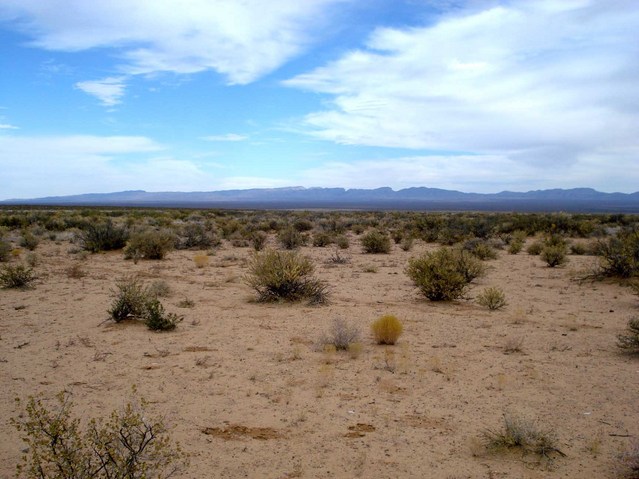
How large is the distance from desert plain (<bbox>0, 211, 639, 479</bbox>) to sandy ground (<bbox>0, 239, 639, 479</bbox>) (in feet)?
0.08

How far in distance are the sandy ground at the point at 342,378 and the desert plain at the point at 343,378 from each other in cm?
2

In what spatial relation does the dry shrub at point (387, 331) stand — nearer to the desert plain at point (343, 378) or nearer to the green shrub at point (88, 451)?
the desert plain at point (343, 378)

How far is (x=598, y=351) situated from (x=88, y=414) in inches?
279

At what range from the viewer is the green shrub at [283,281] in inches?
456

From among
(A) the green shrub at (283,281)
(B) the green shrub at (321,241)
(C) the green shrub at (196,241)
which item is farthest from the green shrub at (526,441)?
(B) the green shrub at (321,241)

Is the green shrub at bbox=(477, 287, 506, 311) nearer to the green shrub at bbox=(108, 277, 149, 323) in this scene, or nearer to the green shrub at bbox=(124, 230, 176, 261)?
the green shrub at bbox=(108, 277, 149, 323)

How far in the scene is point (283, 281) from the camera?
11.6 metres

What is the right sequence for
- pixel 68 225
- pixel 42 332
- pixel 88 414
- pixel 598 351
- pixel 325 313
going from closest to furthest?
pixel 88 414 < pixel 598 351 < pixel 42 332 < pixel 325 313 < pixel 68 225

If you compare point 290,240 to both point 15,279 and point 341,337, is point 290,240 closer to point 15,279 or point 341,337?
point 15,279

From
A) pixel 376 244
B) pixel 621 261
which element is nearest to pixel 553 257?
pixel 621 261

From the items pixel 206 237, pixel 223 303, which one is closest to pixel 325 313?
pixel 223 303

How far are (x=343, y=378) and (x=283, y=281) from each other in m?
5.08

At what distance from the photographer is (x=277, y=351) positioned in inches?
313

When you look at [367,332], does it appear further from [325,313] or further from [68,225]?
[68,225]
